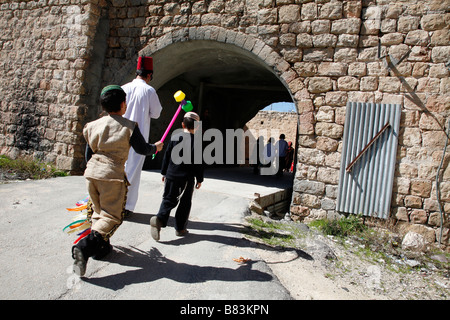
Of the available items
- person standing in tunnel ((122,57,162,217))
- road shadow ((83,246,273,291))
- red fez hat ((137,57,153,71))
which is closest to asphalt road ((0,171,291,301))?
road shadow ((83,246,273,291))

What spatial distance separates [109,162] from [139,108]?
126 cm

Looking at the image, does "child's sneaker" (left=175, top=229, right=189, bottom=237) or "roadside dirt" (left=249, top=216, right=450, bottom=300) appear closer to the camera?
"roadside dirt" (left=249, top=216, right=450, bottom=300)

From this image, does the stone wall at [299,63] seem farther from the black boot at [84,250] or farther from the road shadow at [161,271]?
the black boot at [84,250]

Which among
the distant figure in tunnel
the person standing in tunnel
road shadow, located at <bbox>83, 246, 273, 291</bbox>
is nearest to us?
road shadow, located at <bbox>83, 246, 273, 291</bbox>

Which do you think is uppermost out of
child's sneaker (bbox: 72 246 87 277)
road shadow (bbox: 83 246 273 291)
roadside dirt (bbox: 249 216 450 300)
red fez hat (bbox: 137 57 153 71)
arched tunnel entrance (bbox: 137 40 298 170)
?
arched tunnel entrance (bbox: 137 40 298 170)

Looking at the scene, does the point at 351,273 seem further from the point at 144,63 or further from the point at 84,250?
the point at 144,63

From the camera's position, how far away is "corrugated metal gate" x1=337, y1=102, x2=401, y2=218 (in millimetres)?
4801

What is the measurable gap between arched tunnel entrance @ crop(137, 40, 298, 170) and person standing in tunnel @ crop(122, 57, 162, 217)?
2.61 meters

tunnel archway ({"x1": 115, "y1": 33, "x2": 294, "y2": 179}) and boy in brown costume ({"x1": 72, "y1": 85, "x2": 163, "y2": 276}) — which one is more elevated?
tunnel archway ({"x1": 115, "y1": 33, "x2": 294, "y2": 179})

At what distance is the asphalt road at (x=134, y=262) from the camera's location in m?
2.25

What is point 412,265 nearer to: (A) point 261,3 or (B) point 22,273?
(B) point 22,273

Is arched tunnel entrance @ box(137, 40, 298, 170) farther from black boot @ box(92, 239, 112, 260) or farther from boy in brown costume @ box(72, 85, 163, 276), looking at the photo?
black boot @ box(92, 239, 112, 260)

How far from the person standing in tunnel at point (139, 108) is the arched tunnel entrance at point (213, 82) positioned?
2.61 m

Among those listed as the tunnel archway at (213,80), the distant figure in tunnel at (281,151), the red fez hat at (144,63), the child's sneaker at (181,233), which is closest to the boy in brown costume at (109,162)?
the child's sneaker at (181,233)
